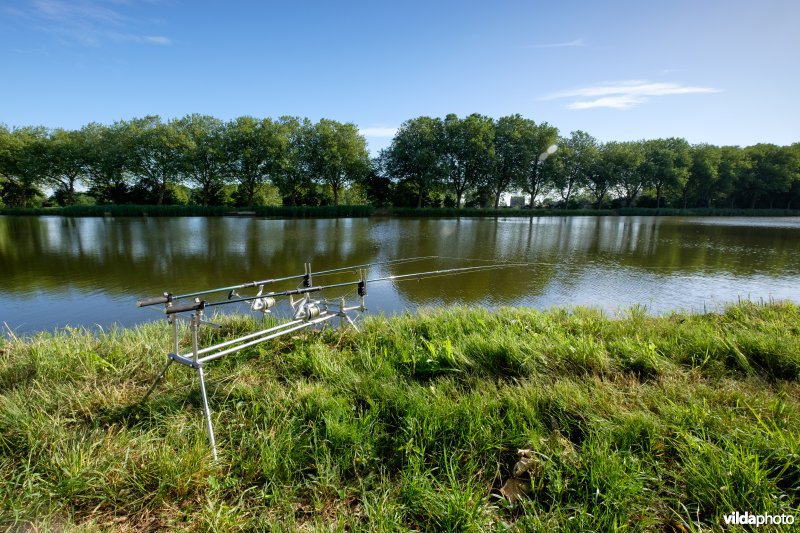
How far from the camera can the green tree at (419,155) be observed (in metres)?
56.7

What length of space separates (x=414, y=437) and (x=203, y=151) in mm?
63043

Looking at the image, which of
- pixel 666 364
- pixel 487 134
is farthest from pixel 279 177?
pixel 666 364

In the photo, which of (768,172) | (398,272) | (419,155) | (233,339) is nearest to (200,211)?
(419,155)

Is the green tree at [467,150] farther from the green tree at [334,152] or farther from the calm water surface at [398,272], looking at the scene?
the calm water surface at [398,272]

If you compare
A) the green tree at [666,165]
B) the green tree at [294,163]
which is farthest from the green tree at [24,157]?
the green tree at [666,165]

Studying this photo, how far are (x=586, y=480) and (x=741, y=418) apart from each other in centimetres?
152

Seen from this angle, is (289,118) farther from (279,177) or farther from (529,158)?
(529,158)

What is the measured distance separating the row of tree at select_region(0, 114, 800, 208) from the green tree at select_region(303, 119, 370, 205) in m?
0.17

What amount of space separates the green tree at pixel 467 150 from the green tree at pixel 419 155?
1.42 metres

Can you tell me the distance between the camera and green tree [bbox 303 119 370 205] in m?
56.3

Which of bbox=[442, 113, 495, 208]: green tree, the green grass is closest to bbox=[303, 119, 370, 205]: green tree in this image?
the green grass

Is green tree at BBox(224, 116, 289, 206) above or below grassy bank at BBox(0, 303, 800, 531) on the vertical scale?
above

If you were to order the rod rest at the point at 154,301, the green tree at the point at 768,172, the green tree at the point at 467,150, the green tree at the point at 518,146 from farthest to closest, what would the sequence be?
the green tree at the point at 768,172 → the green tree at the point at 518,146 → the green tree at the point at 467,150 → the rod rest at the point at 154,301

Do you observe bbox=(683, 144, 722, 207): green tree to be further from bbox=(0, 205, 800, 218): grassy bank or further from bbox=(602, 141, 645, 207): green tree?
bbox=(0, 205, 800, 218): grassy bank
